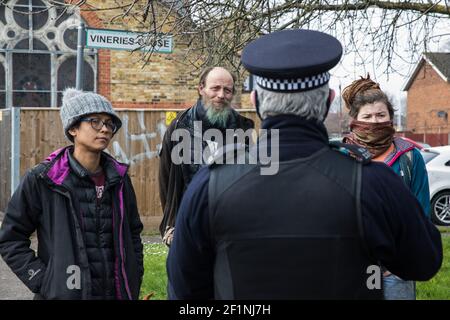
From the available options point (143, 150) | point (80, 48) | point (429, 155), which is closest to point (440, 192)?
A: point (429, 155)

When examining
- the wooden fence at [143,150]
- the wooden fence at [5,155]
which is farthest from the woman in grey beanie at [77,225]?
the wooden fence at [5,155]

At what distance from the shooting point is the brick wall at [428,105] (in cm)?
4484

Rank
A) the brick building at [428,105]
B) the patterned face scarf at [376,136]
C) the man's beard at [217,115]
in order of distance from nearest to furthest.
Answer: the patterned face scarf at [376,136] → the man's beard at [217,115] → the brick building at [428,105]

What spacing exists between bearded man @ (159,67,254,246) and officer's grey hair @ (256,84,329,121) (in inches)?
78.6

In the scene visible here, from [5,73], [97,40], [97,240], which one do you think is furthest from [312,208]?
[5,73]

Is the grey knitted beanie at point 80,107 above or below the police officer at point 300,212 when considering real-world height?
above

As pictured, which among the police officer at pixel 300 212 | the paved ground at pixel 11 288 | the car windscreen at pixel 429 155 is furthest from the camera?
the car windscreen at pixel 429 155

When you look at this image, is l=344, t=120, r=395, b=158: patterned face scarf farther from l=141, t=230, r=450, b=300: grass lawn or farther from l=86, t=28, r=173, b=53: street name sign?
l=86, t=28, r=173, b=53: street name sign

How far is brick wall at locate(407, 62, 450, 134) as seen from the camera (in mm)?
44844

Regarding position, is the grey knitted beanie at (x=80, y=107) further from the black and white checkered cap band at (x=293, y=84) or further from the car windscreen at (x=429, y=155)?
the car windscreen at (x=429, y=155)

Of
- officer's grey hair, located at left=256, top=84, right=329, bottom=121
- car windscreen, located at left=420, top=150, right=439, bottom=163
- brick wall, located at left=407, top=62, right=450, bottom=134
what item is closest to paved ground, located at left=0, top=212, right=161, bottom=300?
officer's grey hair, located at left=256, top=84, right=329, bottom=121

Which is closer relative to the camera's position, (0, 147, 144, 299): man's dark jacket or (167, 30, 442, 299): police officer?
(167, 30, 442, 299): police officer

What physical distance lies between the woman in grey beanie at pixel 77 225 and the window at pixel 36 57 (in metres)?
13.5
